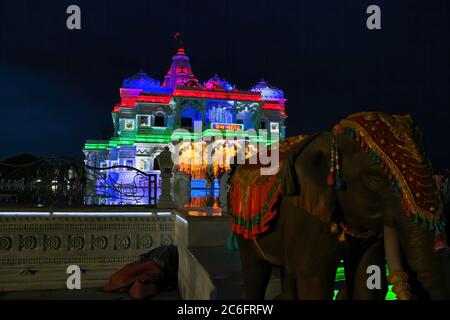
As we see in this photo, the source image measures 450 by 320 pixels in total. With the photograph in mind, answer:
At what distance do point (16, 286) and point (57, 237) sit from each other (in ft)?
3.97

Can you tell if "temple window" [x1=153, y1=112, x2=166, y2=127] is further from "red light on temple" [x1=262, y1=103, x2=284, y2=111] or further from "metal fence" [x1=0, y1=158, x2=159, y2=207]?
"metal fence" [x1=0, y1=158, x2=159, y2=207]

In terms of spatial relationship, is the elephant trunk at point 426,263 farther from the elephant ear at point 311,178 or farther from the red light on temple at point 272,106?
the red light on temple at point 272,106

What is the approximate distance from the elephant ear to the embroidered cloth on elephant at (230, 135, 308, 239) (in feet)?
0.49

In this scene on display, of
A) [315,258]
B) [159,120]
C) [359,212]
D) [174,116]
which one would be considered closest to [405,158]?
[359,212]

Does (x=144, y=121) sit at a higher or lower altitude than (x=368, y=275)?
higher

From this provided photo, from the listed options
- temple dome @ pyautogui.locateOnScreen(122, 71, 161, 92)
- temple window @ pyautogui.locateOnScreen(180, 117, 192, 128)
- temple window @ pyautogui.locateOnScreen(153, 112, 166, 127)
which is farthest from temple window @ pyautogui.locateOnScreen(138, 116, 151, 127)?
temple dome @ pyautogui.locateOnScreen(122, 71, 161, 92)

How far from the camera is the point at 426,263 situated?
2.34 m

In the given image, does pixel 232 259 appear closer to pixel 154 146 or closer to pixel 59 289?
pixel 59 289

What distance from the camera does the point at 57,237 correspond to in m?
8.34

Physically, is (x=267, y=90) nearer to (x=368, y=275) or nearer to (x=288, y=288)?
(x=288, y=288)

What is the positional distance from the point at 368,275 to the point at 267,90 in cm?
4362

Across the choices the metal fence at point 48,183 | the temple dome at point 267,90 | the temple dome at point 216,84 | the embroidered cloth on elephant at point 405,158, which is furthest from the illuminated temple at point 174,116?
the embroidered cloth on elephant at point 405,158

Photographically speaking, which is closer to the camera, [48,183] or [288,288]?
[288,288]
